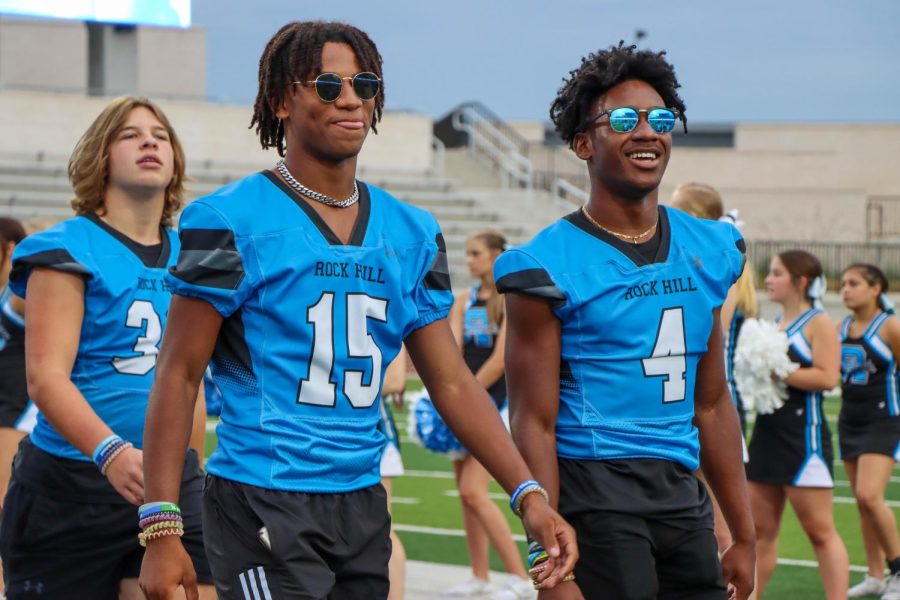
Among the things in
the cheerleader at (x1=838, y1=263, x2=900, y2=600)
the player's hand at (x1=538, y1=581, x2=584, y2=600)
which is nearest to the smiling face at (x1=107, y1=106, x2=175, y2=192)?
the player's hand at (x1=538, y1=581, x2=584, y2=600)

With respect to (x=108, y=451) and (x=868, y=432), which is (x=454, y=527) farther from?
(x=108, y=451)

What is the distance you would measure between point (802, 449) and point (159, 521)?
14.4ft

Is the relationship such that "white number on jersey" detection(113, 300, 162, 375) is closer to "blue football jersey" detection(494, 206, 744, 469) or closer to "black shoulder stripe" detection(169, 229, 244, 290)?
"blue football jersey" detection(494, 206, 744, 469)

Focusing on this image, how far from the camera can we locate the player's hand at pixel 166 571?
3033 millimetres

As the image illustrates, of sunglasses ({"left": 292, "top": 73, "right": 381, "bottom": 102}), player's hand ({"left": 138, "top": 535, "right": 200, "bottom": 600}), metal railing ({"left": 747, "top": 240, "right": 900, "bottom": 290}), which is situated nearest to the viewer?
player's hand ({"left": 138, "top": 535, "right": 200, "bottom": 600})

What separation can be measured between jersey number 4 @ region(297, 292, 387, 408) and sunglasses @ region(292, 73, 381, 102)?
1.49 ft

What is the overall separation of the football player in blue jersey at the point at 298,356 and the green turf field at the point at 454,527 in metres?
5.16

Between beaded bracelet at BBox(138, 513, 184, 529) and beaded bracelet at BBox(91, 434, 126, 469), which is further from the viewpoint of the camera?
beaded bracelet at BBox(91, 434, 126, 469)

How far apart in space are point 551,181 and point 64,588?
1208 inches

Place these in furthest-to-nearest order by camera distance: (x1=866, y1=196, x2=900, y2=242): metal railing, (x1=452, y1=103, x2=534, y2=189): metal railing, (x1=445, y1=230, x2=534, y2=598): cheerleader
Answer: (x1=866, y1=196, x2=900, y2=242): metal railing
(x1=452, y1=103, x2=534, y2=189): metal railing
(x1=445, y1=230, x2=534, y2=598): cheerleader

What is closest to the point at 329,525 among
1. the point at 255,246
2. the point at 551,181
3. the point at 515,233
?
the point at 255,246

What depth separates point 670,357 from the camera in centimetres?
380

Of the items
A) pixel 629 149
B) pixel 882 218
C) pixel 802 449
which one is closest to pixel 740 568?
pixel 629 149

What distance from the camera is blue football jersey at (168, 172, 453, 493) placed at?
10.2 feet
